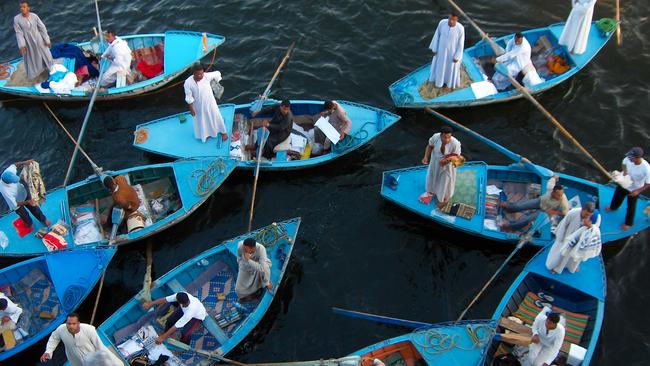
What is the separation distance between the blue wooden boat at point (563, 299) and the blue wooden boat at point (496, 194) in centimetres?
108

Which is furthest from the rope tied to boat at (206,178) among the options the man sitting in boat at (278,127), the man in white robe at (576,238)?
the man in white robe at (576,238)

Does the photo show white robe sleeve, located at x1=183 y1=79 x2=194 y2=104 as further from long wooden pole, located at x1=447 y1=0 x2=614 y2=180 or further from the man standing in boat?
long wooden pole, located at x1=447 y1=0 x2=614 y2=180

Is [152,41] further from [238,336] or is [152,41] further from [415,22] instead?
[238,336]

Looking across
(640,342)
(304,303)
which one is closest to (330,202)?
(304,303)

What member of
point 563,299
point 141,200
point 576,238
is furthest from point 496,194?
point 141,200

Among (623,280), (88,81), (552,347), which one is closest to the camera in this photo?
(552,347)

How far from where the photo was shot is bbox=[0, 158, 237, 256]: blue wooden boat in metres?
15.2

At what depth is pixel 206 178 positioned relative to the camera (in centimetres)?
1605

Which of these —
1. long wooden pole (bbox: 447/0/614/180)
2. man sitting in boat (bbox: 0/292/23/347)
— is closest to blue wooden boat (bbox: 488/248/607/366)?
long wooden pole (bbox: 447/0/614/180)

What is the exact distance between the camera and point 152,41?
20.8 meters

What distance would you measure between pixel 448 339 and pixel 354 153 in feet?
24.1

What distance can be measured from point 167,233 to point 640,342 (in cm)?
1277

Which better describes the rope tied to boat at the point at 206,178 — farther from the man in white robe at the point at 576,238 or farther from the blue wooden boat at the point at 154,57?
the man in white robe at the point at 576,238

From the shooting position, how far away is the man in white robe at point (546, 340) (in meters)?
11.3
